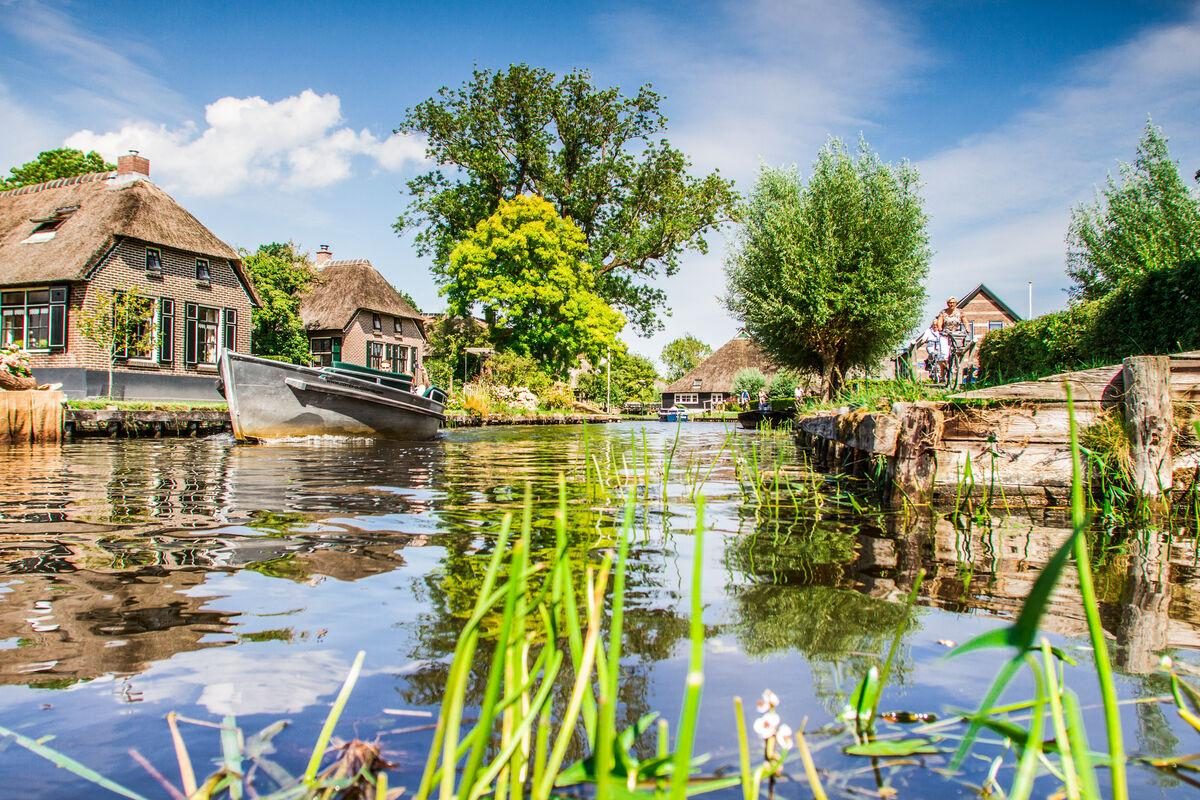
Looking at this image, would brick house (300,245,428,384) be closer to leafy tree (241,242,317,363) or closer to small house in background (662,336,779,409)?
leafy tree (241,242,317,363)

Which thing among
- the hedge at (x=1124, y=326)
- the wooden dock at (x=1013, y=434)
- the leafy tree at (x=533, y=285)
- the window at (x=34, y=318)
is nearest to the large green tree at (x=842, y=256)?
the hedge at (x=1124, y=326)

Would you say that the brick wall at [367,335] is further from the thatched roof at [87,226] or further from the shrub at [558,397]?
the shrub at [558,397]

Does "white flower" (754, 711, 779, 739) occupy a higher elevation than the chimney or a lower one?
lower

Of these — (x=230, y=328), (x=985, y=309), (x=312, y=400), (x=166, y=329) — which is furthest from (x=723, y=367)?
(x=312, y=400)

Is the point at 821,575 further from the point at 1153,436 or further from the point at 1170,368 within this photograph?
the point at 1170,368

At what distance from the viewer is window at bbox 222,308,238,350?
103 ft

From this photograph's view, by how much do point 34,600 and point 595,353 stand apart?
3399 cm

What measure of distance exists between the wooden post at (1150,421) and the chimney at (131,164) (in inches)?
1318

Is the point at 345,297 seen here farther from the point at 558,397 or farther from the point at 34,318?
the point at 34,318

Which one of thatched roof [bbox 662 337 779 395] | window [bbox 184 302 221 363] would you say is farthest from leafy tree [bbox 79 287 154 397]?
thatched roof [bbox 662 337 779 395]

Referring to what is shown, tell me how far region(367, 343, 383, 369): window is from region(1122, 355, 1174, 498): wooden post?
43.6 m

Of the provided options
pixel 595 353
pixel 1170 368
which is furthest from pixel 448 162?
pixel 1170 368

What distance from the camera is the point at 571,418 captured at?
35.0 metres

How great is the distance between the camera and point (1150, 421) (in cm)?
543
